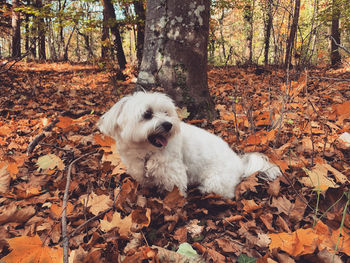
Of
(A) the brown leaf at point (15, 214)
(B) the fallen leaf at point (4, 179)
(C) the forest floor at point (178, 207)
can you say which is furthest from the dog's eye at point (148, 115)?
(B) the fallen leaf at point (4, 179)

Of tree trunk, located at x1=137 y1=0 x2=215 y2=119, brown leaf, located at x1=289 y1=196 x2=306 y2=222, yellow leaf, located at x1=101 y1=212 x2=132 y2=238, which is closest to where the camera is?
yellow leaf, located at x1=101 y1=212 x2=132 y2=238

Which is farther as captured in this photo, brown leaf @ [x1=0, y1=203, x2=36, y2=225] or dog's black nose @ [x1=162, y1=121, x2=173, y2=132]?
dog's black nose @ [x1=162, y1=121, x2=173, y2=132]

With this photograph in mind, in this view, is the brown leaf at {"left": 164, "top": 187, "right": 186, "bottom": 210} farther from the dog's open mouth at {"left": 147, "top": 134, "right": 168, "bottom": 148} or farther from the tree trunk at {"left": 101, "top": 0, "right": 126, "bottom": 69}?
the tree trunk at {"left": 101, "top": 0, "right": 126, "bottom": 69}

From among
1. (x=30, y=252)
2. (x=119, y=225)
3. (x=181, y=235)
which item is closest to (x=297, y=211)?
(x=181, y=235)

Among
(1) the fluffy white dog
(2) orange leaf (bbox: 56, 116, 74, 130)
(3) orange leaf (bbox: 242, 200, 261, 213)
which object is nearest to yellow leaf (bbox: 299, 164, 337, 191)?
(1) the fluffy white dog

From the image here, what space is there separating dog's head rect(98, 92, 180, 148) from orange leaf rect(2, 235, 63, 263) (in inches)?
46.4

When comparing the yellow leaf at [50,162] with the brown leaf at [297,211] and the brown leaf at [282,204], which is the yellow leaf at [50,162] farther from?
the brown leaf at [297,211]

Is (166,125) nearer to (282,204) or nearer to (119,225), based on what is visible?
(119,225)

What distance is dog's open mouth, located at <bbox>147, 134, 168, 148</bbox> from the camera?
7.82 feet

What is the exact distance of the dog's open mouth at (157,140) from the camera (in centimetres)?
238

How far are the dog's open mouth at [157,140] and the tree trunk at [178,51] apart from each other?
1.47 m

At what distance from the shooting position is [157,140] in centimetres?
240

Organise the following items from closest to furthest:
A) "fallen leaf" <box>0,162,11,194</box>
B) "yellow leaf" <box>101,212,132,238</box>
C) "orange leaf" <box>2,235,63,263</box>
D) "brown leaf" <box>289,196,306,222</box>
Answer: "orange leaf" <box>2,235,63,263</box> → "yellow leaf" <box>101,212,132,238</box> → "brown leaf" <box>289,196,306,222</box> → "fallen leaf" <box>0,162,11,194</box>

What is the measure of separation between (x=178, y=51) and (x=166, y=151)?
192 centimetres
